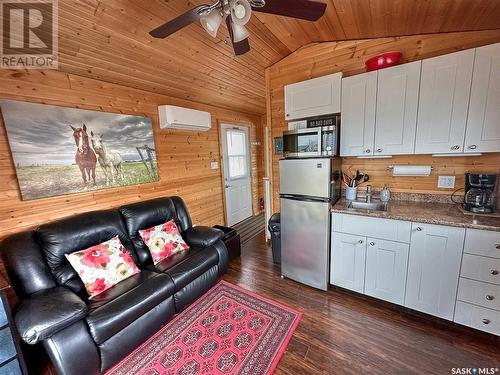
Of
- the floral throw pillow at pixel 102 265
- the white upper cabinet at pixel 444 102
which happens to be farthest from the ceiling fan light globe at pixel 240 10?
the floral throw pillow at pixel 102 265

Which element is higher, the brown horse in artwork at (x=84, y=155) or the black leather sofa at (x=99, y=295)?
the brown horse in artwork at (x=84, y=155)

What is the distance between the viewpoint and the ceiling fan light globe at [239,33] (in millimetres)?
1281

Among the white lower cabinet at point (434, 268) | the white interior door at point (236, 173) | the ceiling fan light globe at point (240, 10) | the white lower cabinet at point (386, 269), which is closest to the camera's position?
the ceiling fan light globe at point (240, 10)

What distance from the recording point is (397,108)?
1.90 meters

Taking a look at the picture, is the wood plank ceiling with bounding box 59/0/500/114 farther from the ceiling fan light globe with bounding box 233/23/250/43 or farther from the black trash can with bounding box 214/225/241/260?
the black trash can with bounding box 214/225/241/260

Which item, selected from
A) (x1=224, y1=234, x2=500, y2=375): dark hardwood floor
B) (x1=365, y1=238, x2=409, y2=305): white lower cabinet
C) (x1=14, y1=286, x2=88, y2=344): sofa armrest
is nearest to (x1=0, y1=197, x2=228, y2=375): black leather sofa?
(x1=14, y1=286, x2=88, y2=344): sofa armrest

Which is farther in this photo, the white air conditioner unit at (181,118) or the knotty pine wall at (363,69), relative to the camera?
the white air conditioner unit at (181,118)

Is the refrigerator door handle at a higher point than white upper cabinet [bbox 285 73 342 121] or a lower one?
lower

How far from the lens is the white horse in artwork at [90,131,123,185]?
2321mm

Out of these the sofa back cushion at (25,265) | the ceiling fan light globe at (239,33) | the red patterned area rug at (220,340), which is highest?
the ceiling fan light globe at (239,33)

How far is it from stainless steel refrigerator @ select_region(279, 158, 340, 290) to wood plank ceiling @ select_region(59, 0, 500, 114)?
1.26 metres

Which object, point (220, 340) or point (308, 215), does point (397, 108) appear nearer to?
point (308, 215)

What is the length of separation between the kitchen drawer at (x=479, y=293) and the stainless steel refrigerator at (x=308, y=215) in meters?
1.00

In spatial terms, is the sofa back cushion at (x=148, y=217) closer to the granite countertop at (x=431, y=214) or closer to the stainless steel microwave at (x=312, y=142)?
the stainless steel microwave at (x=312, y=142)
